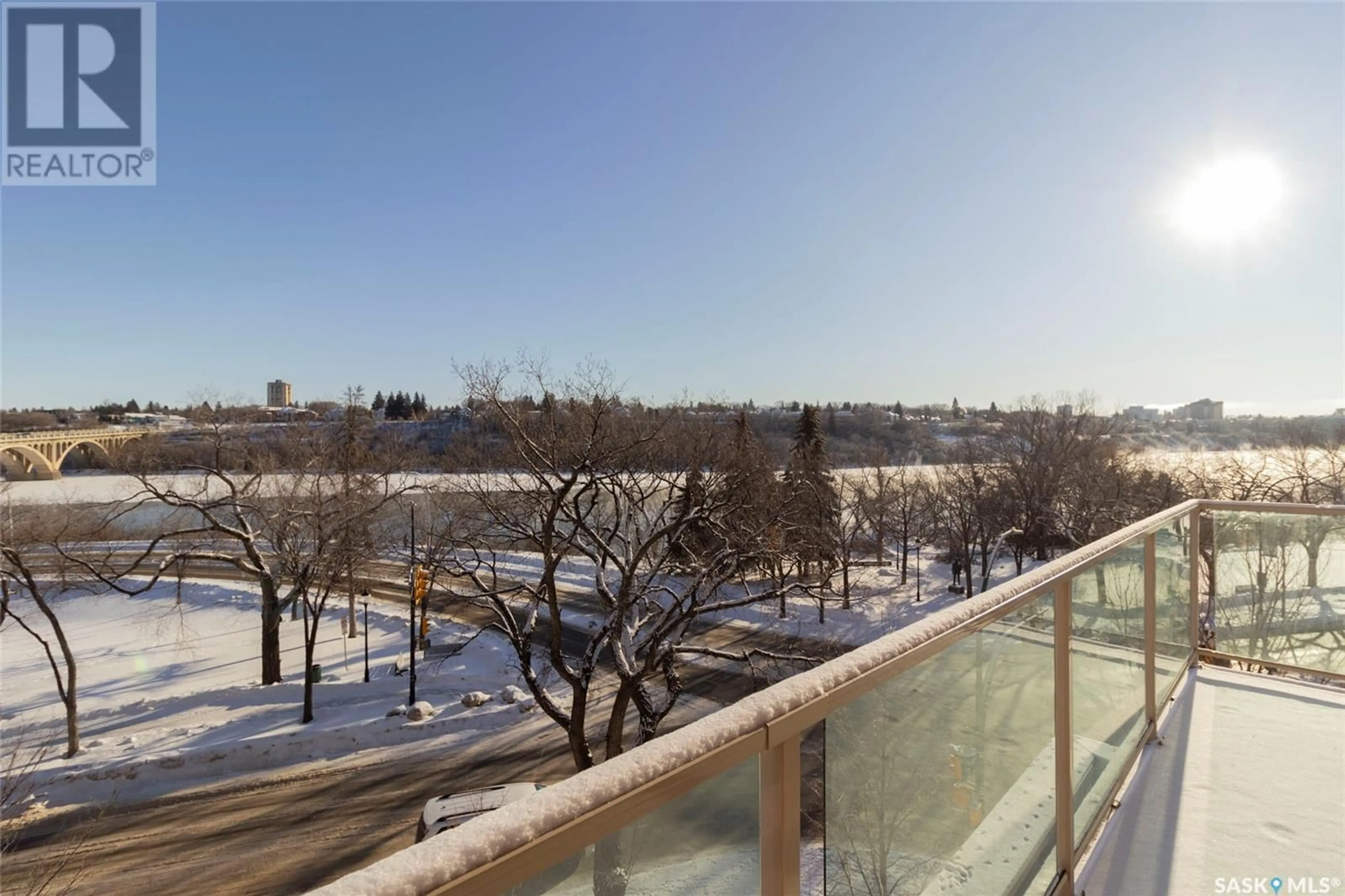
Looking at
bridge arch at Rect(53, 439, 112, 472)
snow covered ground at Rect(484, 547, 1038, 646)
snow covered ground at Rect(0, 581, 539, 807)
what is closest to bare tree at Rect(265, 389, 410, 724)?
snow covered ground at Rect(0, 581, 539, 807)

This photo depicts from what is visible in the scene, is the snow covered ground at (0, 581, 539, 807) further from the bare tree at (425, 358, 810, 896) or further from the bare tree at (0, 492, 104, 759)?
the bare tree at (425, 358, 810, 896)

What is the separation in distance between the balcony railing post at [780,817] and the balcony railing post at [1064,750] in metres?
1.40

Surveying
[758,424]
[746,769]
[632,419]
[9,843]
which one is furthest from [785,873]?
[758,424]

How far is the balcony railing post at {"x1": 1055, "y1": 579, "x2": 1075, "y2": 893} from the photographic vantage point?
6.63 feet

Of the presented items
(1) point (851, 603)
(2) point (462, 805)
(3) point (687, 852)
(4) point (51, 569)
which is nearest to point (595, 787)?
(3) point (687, 852)

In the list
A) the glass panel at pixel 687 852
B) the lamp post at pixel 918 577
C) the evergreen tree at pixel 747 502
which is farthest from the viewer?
the lamp post at pixel 918 577

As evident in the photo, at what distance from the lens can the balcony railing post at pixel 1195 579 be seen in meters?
3.86

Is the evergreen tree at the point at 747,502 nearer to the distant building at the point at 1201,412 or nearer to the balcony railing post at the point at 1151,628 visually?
the balcony railing post at the point at 1151,628

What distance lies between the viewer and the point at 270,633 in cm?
1798

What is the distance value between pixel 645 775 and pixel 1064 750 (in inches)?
77.9

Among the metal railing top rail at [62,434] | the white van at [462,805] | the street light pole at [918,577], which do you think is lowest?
the street light pole at [918,577]

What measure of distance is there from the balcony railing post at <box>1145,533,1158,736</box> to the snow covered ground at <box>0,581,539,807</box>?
14.9m

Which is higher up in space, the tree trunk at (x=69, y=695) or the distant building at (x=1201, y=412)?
the distant building at (x=1201, y=412)

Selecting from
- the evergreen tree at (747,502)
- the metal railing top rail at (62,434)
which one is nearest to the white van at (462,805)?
the evergreen tree at (747,502)
